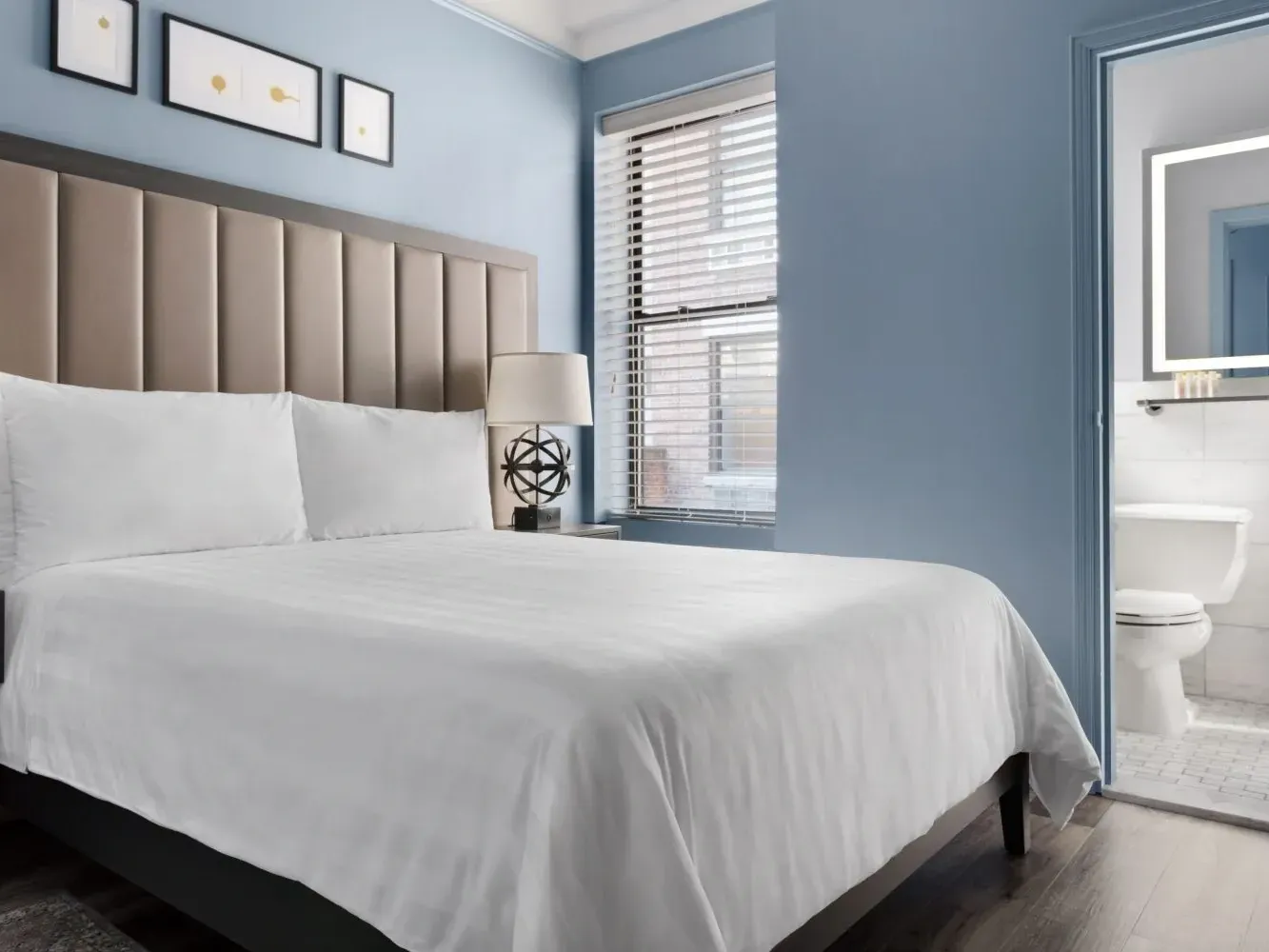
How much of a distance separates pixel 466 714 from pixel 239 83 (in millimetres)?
2554

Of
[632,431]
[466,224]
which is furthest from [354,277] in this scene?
[632,431]

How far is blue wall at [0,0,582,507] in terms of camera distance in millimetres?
2627

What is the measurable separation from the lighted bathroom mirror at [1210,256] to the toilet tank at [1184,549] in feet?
2.09

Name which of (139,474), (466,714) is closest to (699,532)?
(139,474)

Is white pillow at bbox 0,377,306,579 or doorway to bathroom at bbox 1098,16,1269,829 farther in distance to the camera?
doorway to bathroom at bbox 1098,16,1269,829

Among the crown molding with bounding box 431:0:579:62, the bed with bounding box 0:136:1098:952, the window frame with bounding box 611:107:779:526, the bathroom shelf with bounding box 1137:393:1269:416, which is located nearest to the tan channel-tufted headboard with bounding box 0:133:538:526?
the bed with bounding box 0:136:1098:952

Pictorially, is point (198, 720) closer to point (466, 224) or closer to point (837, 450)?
point (837, 450)

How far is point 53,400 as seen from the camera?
228 centimetres

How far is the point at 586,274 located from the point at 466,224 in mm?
712

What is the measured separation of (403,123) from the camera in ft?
11.6

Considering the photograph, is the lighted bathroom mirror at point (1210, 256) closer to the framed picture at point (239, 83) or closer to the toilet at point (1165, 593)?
the toilet at point (1165, 593)

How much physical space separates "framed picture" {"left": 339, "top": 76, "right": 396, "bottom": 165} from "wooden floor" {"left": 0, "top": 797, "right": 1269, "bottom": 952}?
2.31 metres

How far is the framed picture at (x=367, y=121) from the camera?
331 centimetres

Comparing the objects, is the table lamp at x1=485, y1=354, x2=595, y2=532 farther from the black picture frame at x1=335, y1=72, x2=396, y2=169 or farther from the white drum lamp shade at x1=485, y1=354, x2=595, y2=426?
the black picture frame at x1=335, y1=72, x2=396, y2=169
